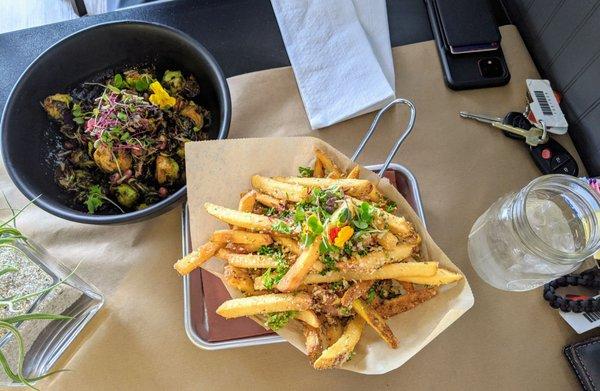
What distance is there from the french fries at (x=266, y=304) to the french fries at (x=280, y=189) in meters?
0.23

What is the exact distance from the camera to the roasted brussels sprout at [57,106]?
52.6 inches

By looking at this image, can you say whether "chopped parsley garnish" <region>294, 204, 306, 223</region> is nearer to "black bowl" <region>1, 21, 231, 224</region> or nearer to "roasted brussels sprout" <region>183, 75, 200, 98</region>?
"black bowl" <region>1, 21, 231, 224</region>

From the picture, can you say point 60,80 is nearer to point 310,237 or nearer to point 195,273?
point 195,273

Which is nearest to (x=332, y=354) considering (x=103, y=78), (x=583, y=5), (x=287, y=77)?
(x=287, y=77)

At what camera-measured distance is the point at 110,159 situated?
1.28 meters

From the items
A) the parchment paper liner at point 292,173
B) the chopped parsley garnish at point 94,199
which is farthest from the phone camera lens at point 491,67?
the chopped parsley garnish at point 94,199

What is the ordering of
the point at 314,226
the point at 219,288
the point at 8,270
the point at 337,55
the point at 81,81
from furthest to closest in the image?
the point at 337,55
the point at 81,81
the point at 219,288
the point at 314,226
the point at 8,270

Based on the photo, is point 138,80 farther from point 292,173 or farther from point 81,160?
point 292,173

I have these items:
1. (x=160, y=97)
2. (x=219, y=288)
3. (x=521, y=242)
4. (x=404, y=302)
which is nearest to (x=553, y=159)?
(x=521, y=242)

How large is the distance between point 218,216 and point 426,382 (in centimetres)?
66

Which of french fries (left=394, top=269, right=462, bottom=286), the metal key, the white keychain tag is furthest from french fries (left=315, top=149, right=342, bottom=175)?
the white keychain tag

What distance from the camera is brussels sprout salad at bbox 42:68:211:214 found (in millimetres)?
1295

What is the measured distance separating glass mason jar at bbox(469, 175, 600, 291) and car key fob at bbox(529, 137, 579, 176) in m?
0.24

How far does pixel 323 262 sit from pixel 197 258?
0.29 meters
